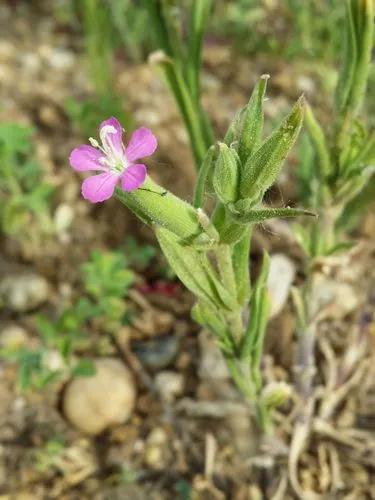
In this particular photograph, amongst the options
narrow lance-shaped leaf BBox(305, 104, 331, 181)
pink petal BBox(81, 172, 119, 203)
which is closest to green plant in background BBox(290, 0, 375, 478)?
narrow lance-shaped leaf BBox(305, 104, 331, 181)

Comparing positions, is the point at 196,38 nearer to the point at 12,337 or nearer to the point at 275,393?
the point at 275,393

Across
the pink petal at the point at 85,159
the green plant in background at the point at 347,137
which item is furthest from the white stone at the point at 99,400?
the pink petal at the point at 85,159

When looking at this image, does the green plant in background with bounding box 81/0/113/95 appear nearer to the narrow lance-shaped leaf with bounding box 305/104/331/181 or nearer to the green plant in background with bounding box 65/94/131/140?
the green plant in background with bounding box 65/94/131/140

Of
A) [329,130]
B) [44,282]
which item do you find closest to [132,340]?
[44,282]

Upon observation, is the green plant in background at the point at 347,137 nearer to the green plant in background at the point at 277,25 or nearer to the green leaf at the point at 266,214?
the green leaf at the point at 266,214

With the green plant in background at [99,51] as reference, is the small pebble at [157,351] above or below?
below
